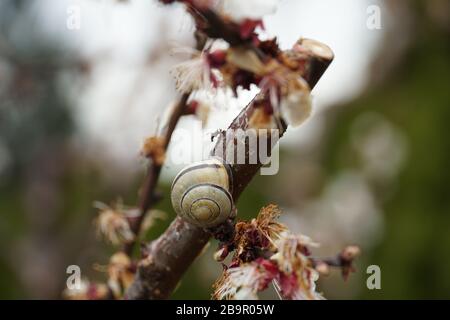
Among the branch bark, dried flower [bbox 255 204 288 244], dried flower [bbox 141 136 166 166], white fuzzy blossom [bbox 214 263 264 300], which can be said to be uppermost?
dried flower [bbox 141 136 166 166]

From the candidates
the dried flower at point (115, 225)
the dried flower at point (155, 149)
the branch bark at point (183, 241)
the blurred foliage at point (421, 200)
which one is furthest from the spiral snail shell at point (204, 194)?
the blurred foliage at point (421, 200)

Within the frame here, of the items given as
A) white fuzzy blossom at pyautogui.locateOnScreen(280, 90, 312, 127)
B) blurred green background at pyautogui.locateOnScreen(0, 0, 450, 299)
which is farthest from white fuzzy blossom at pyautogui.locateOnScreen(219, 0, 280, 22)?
blurred green background at pyautogui.locateOnScreen(0, 0, 450, 299)

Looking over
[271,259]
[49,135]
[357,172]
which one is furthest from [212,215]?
[49,135]

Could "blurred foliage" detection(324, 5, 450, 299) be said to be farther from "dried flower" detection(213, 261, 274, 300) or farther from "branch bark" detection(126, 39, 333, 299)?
"dried flower" detection(213, 261, 274, 300)

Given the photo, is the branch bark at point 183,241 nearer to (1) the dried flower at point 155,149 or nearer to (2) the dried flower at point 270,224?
(2) the dried flower at point 270,224

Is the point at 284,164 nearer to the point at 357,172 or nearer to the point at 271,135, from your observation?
the point at 357,172
